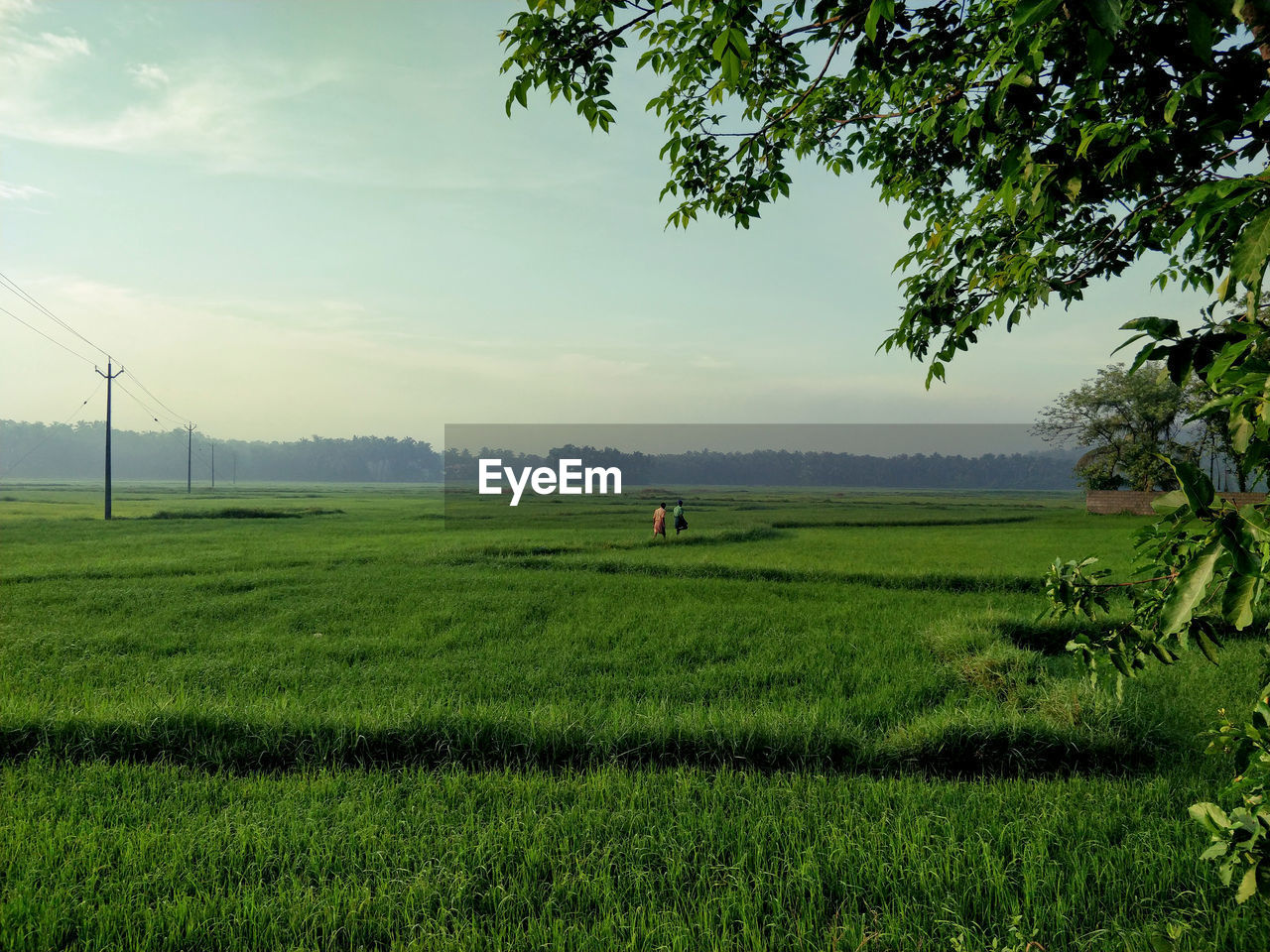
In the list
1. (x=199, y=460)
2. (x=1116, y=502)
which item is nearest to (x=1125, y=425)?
(x=1116, y=502)

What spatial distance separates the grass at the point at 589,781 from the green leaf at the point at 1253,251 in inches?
117

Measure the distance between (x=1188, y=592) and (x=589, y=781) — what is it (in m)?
4.10

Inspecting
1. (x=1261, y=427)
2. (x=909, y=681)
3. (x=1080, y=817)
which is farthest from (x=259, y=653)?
(x=1261, y=427)

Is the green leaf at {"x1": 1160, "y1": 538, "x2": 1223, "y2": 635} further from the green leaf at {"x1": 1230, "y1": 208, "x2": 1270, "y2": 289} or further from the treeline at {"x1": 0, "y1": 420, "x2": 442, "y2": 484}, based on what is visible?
the treeline at {"x1": 0, "y1": 420, "x2": 442, "y2": 484}

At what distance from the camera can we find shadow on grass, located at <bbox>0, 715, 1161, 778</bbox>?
5.29m

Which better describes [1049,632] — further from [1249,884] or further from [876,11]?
[876,11]

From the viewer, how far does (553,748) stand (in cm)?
545

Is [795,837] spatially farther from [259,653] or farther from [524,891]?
[259,653]

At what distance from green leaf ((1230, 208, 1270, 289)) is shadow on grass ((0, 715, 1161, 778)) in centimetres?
454

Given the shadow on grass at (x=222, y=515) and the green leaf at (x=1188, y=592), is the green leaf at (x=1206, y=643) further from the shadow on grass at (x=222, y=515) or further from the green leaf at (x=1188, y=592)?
the shadow on grass at (x=222, y=515)

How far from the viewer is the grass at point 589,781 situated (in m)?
3.29

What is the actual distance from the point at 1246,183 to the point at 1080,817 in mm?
4044

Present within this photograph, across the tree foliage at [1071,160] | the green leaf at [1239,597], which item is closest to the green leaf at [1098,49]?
the tree foliage at [1071,160]

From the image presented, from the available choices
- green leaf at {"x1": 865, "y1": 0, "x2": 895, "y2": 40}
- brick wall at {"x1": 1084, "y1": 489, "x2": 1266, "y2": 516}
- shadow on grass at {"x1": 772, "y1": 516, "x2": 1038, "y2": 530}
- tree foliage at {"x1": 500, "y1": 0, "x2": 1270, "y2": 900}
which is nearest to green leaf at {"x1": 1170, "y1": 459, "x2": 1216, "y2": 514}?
tree foliage at {"x1": 500, "y1": 0, "x2": 1270, "y2": 900}
